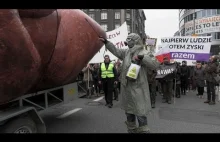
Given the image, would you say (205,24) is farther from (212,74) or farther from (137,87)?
(137,87)

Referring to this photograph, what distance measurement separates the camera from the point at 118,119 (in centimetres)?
612

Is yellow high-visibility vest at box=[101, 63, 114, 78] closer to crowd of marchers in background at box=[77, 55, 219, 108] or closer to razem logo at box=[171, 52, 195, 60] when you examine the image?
crowd of marchers in background at box=[77, 55, 219, 108]

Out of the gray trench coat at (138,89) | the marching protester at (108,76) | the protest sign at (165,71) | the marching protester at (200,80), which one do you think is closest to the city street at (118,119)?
the marching protester at (108,76)

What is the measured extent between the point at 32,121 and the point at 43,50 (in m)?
1.18

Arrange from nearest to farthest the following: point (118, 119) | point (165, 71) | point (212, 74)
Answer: point (118, 119), point (212, 74), point (165, 71)

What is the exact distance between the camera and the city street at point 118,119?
531 centimetres

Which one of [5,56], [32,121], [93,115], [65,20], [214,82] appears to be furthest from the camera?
[214,82]

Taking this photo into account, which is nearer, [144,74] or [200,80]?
[144,74]

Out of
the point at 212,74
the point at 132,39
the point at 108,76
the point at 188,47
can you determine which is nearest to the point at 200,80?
the point at 188,47

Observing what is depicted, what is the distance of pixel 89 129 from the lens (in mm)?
5258

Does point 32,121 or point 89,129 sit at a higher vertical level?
point 32,121

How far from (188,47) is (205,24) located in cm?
1493
